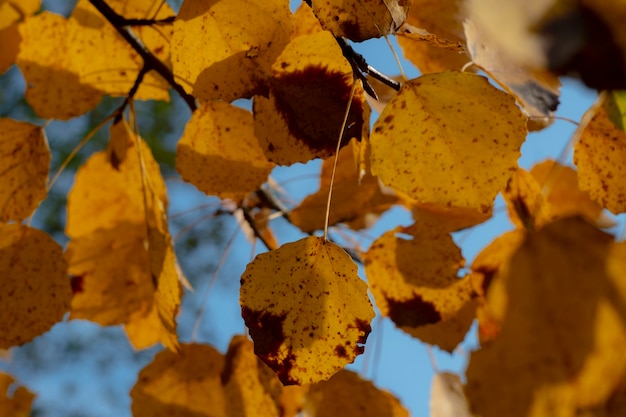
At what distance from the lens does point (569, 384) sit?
0.36 meters

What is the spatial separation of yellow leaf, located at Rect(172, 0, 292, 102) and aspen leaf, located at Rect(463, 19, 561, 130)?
15 centimetres

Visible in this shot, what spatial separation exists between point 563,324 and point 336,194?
1.35 ft

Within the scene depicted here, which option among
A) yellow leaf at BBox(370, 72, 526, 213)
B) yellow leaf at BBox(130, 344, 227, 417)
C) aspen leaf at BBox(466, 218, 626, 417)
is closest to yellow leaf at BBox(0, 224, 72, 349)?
yellow leaf at BBox(130, 344, 227, 417)

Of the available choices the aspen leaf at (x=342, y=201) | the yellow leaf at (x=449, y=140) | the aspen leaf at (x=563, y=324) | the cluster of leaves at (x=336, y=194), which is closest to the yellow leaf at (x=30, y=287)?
the cluster of leaves at (x=336, y=194)

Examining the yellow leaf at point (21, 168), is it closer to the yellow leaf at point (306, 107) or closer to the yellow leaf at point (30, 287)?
the yellow leaf at point (30, 287)

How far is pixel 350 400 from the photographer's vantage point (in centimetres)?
75

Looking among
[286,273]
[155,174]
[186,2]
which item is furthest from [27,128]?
[286,273]

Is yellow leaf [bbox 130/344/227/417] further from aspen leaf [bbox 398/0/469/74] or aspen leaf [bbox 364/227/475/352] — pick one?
aspen leaf [bbox 398/0/469/74]

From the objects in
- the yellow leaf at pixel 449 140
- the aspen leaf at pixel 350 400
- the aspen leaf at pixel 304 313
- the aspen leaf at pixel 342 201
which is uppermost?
the yellow leaf at pixel 449 140

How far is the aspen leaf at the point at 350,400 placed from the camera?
74 cm

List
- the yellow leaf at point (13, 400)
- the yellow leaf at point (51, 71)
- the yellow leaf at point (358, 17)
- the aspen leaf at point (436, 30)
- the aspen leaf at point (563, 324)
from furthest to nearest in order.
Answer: the yellow leaf at point (13, 400), the yellow leaf at point (51, 71), the aspen leaf at point (436, 30), the yellow leaf at point (358, 17), the aspen leaf at point (563, 324)

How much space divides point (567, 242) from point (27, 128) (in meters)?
0.63

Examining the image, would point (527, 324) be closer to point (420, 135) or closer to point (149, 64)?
point (420, 135)

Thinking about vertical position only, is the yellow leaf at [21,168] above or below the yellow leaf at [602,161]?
below
